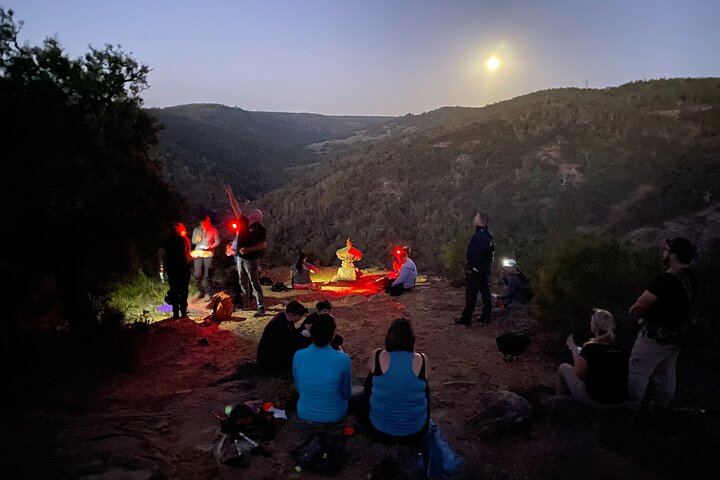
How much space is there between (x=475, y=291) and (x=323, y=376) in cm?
488

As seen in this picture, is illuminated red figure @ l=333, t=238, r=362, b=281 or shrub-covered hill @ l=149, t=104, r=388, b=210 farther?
shrub-covered hill @ l=149, t=104, r=388, b=210

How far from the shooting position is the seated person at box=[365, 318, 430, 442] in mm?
4207

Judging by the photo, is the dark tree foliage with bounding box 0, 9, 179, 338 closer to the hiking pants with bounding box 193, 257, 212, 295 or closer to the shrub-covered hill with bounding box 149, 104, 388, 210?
the hiking pants with bounding box 193, 257, 212, 295

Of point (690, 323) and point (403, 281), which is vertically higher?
point (690, 323)

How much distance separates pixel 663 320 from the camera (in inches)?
170

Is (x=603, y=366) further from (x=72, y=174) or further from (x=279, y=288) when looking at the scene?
(x=279, y=288)

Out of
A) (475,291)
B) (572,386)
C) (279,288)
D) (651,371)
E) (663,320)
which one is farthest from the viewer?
(279,288)

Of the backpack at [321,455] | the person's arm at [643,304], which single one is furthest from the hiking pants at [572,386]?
the backpack at [321,455]

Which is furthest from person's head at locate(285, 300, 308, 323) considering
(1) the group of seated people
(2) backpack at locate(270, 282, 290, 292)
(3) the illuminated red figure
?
(3) the illuminated red figure

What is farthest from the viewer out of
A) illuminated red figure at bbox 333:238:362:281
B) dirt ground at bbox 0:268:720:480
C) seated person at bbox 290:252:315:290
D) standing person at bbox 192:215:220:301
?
illuminated red figure at bbox 333:238:362:281

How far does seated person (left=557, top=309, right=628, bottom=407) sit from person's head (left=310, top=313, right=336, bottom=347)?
8.10 ft

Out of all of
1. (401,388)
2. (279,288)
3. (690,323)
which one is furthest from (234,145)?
(690,323)

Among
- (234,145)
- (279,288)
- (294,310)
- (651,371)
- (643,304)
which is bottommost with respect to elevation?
(279,288)

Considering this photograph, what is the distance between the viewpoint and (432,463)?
4.22 m
